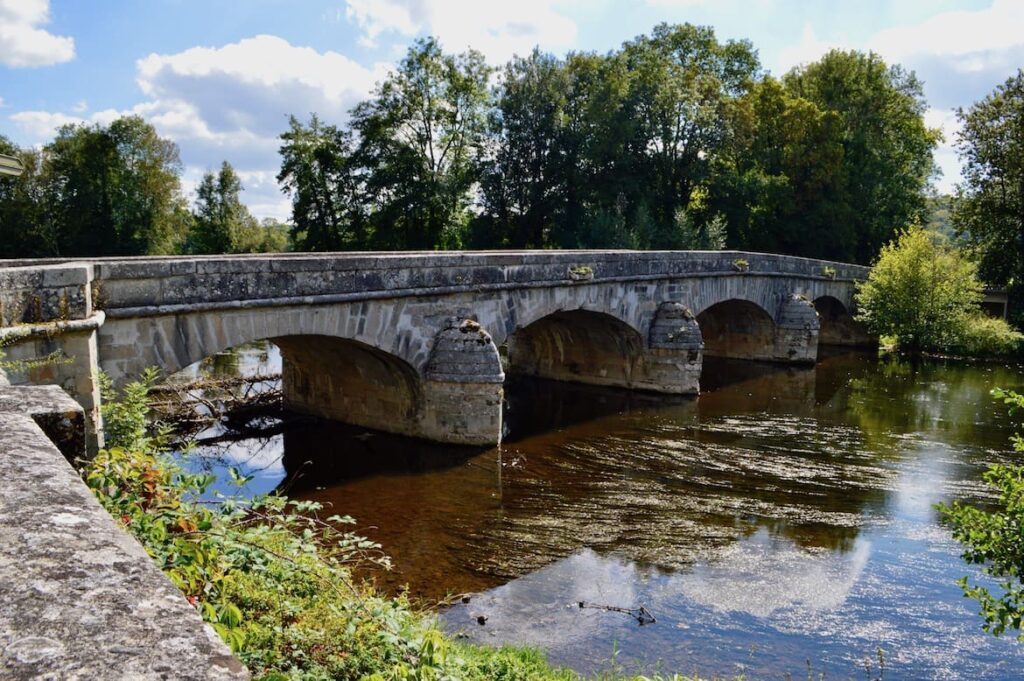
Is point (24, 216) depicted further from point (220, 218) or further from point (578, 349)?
point (578, 349)

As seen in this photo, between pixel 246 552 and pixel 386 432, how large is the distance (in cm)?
1015

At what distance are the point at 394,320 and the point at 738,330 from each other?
17079mm

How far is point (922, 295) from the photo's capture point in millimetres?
27953

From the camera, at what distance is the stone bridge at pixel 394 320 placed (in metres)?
7.88

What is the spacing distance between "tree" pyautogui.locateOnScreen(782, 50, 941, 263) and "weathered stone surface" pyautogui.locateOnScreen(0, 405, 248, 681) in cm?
3936

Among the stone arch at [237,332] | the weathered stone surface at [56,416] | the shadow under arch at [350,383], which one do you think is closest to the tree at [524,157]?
the shadow under arch at [350,383]

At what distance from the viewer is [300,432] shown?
14773 mm

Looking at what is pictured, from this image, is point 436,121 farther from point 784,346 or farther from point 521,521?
point 521,521

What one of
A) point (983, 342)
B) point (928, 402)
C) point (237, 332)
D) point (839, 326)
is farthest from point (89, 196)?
point (983, 342)

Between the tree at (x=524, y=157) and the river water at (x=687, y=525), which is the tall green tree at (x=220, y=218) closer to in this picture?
the tree at (x=524, y=157)

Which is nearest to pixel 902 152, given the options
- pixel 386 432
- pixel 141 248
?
pixel 386 432

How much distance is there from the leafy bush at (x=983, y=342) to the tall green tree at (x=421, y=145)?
21287 mm

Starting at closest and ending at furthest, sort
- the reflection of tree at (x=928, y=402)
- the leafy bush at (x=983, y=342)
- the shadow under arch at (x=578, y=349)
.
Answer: the reflection of tree at (x=928, y=402), the shadow under arch at (x=578, y=349), the leafy bush at (x=983, y=342)

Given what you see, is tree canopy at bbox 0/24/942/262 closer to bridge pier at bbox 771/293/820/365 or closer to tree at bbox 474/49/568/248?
tree at bbox 474/49/568/248
